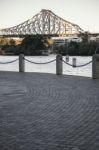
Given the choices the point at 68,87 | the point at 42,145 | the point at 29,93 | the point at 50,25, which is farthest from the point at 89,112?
the point at 50,25

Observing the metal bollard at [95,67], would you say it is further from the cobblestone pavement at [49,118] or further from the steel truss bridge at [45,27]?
the steel truss bridge at [45,27]

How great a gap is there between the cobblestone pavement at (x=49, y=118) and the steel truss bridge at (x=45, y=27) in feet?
383

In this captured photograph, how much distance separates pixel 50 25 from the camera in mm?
135875

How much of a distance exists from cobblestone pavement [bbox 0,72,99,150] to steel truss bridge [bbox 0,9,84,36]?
4594 inches

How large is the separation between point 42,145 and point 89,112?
2870mm

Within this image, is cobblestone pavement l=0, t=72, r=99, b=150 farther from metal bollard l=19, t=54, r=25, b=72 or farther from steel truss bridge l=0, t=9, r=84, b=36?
steel truss bridge l=0, t=9, r=84, b=36

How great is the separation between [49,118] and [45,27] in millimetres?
→ 129349

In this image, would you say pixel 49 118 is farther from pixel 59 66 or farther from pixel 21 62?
pixel 21 62

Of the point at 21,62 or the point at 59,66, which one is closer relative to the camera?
the point at 59,66

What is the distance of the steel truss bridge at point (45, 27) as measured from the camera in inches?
5108

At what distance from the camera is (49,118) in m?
7.39

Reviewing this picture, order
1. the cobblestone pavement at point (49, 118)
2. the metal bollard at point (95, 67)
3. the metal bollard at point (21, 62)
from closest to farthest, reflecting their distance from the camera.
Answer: the cobblestone pavement at point (49, 118), the metal bollard at point (95, 67), the metal bollard at point (21, 62)

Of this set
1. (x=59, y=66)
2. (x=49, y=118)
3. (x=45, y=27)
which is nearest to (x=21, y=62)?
(x=59, y=66)

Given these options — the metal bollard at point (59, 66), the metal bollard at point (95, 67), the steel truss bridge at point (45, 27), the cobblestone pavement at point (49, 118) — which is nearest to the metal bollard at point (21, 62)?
the metal bollard at point (59, 66)
